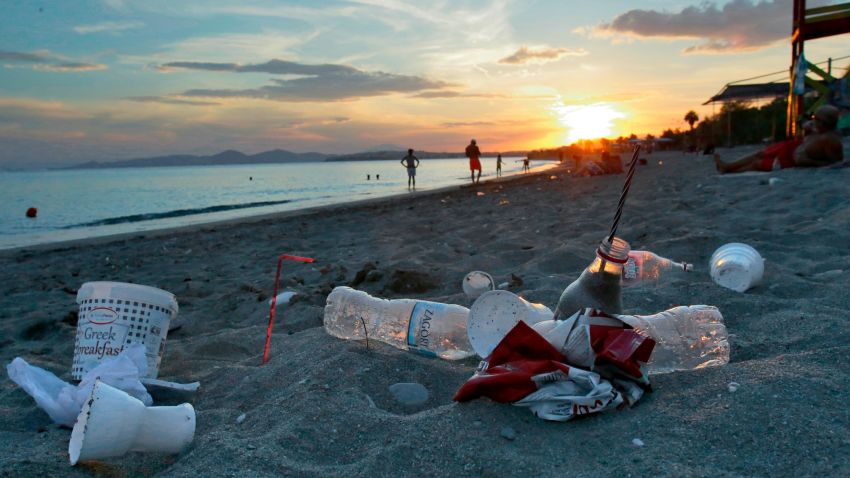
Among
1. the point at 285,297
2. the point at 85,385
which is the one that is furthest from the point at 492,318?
the point at 285,297

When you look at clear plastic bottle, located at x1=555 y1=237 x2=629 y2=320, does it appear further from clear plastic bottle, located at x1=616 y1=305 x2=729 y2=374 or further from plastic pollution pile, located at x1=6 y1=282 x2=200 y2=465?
plastic pollution pile, located at x1=6 y1=282 x2=200 y2=465

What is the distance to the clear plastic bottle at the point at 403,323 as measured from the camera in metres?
2.81

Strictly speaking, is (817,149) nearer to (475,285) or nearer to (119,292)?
(475,285)

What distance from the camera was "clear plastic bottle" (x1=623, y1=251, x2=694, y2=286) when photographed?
12.3ft

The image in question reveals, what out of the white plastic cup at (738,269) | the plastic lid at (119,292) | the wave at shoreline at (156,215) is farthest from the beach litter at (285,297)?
the wave at shoreline at (156,215)

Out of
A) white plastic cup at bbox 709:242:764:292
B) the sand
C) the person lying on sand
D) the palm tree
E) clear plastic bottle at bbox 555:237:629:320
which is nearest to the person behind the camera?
the sand

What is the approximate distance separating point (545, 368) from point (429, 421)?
446 millimetres

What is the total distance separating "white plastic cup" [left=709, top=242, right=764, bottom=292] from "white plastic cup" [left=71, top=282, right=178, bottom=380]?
3.22m

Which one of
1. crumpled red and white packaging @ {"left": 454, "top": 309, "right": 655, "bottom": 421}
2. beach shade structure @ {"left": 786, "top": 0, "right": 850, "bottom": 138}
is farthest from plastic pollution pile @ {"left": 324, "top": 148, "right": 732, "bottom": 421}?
beach shade structure @ {"left": 786, "top": 0, "right": 850, "bottom": 138}

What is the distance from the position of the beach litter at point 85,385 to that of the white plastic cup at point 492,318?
1.38m

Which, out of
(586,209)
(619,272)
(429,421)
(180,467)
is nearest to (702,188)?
(586,209)

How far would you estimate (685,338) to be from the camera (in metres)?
2.43

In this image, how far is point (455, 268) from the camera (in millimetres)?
4734

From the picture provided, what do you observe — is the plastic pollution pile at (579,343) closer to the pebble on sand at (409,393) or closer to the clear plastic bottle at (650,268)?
the pebble on sand at (409,393)
